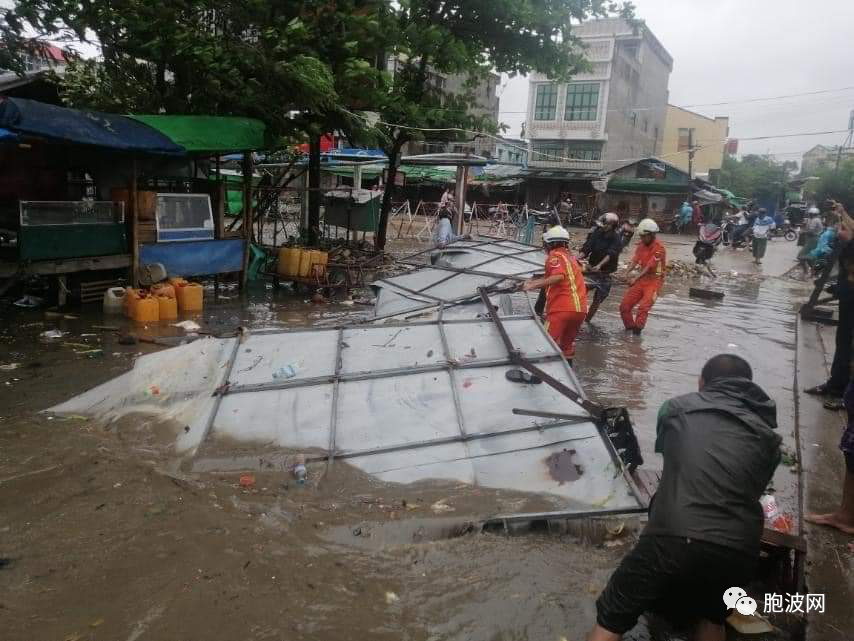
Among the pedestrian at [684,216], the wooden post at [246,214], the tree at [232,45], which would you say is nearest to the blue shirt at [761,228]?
the pedestrian at [684,216]

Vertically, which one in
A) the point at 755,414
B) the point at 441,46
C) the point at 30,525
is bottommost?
the point at 30,525

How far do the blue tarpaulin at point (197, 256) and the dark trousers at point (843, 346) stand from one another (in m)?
9.09

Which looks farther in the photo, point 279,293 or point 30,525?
point 279,293

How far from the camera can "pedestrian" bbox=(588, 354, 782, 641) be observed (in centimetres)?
227

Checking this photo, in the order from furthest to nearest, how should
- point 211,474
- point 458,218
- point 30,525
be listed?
point 458,218
point 211,474
point 30,525

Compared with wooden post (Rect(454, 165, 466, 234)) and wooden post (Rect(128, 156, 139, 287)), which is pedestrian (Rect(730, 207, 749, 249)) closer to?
wooden post (Rect(454, 165, 466, 234))

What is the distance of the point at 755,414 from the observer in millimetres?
2393

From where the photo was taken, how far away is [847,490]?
3.74m

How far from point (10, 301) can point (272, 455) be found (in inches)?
287

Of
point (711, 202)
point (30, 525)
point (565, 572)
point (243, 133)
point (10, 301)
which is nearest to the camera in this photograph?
point (565, 572)

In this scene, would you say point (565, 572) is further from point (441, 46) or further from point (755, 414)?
point (441, 46)

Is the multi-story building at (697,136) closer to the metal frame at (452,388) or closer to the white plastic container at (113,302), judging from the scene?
the white plastic container at (113,302)

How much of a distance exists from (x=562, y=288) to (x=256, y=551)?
382 centimetres

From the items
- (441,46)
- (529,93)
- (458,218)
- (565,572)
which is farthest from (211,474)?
(529,93)
